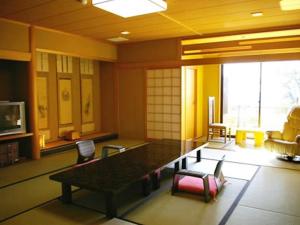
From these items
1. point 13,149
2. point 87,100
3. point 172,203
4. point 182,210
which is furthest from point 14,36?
point 182,210

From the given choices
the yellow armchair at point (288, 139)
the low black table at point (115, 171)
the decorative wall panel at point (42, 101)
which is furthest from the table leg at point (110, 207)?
the decorative wall panel at point (42, 101)

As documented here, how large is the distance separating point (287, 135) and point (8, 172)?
4828 millimetres

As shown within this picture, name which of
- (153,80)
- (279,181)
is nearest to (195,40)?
(153,80)

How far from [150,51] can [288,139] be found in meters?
3.46

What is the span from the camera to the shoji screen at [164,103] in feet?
19.6

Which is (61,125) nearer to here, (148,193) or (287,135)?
(148,193)

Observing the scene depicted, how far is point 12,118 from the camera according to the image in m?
4.43

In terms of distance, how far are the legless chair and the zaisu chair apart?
117 inches

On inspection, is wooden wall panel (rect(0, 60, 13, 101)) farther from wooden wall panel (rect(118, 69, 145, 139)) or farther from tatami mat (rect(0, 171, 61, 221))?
wooden wall panel (rect(118, 69, 145, 139))

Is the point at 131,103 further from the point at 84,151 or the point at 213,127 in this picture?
the point at 84,151

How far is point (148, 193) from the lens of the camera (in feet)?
10.3

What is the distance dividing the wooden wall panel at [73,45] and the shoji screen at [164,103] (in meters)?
1.15

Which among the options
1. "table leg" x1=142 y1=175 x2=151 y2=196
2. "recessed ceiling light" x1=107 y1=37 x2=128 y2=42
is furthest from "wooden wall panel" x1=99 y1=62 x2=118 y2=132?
"table leg" x1=142 y1=175 x2=151 y2=196

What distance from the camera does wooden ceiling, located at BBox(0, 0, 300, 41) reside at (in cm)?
354
